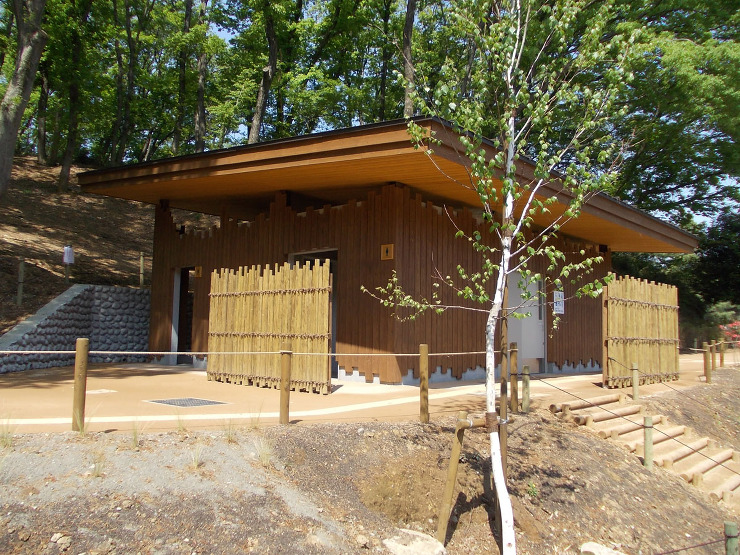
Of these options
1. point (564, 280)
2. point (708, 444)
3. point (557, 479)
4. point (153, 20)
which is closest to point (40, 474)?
point (557, 479)

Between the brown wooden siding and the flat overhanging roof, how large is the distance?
0.52m

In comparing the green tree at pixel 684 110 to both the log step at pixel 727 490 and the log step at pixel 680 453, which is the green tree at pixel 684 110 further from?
the log step at pixel 727 490

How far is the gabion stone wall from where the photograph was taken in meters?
12.5

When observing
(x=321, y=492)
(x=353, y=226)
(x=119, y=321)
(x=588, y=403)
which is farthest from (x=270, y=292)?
(x=119, y=321)

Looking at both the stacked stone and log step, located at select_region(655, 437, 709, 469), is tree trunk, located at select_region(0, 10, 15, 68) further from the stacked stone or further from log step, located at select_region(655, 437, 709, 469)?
log step, located at select_region(655, 437, 709, 469)

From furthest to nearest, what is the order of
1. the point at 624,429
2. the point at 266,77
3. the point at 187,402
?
the point at 266,77 → the point at 624,429 → the point at 187,402

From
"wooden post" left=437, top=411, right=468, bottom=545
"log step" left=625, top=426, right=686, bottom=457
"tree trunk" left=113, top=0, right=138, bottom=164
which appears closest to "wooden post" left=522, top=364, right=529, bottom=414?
"log step" left=625, top=426, right=686, bottom=457

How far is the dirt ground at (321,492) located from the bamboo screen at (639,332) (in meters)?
3.69

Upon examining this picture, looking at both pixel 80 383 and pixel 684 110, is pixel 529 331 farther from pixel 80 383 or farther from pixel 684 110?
pixel 684 110

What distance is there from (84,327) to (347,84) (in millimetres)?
19593

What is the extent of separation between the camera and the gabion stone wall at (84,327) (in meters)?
12.5

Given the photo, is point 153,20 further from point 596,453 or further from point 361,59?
point 596,453

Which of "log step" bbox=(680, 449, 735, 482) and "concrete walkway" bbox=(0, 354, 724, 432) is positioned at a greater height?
"concrete walkway" bbox=(0, 354, 724, 432)

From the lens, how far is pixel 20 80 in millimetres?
11930
